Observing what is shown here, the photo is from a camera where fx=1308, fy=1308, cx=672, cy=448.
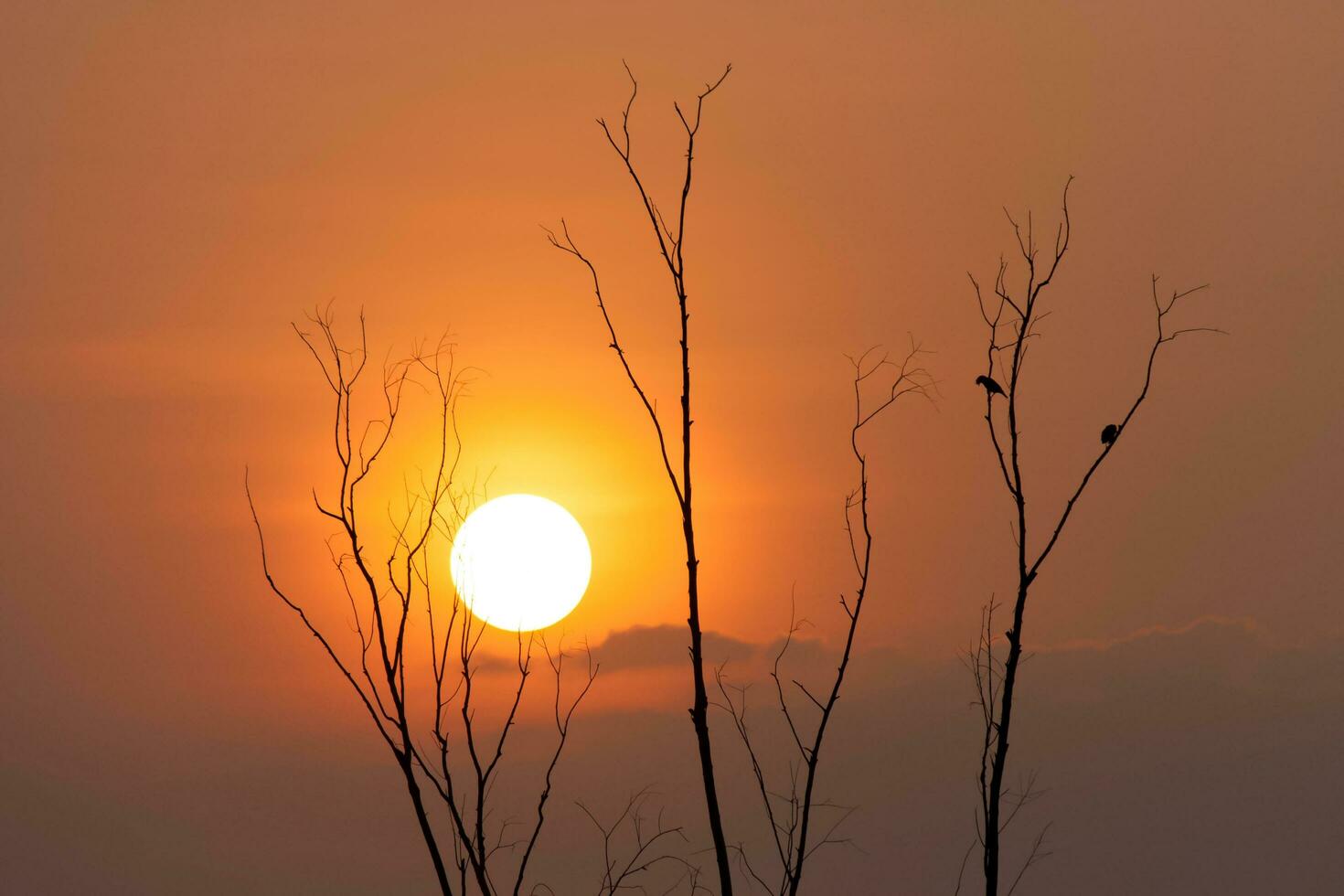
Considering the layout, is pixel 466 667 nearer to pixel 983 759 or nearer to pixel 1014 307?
pixel 983 759

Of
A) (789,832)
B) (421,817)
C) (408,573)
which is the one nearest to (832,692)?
(789,832)

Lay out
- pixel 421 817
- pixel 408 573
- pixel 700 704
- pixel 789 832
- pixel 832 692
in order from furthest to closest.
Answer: pixel 408 573 < pixel 789 832 < pixel 832 692 < pixel 421 817 < pixel 700 704

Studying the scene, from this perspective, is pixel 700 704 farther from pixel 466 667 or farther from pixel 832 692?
pixel 466 667

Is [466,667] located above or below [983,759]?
above

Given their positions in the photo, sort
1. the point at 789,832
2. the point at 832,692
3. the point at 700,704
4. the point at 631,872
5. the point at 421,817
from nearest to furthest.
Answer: the point at 700,704 → the point at 421,817 → the point at 832,692 → the point at 789,832 → the point at 631,872

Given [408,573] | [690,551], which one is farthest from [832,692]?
[408,573]

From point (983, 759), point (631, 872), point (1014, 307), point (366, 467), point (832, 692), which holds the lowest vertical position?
point (631, 872)

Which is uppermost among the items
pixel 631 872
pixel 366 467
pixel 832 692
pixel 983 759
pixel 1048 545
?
pixel 366 467

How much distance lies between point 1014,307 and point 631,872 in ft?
8.50

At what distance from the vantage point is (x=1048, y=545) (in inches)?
139

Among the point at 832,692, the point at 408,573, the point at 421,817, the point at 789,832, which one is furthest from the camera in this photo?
the point at 408,573

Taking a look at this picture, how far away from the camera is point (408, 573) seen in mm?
4457

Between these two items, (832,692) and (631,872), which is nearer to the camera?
(832,692)

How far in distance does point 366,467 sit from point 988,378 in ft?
7.08
